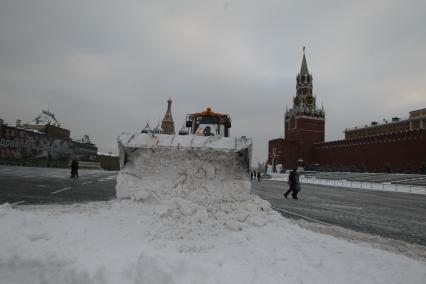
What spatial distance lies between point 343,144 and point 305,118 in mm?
12943

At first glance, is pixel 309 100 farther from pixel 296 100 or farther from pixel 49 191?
pixel 49 191

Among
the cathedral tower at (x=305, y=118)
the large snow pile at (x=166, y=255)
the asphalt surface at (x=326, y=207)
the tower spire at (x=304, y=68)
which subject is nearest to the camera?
the large snow pile at (x=166, y=255)

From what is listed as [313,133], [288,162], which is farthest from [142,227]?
[313,133]

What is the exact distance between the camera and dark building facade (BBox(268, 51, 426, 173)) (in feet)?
195

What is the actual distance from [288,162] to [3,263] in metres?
80.9

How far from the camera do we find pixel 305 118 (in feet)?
279

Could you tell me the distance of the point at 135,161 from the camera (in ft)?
24.3

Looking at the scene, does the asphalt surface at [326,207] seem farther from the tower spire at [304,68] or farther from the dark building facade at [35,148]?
the tower spire at [304,68]

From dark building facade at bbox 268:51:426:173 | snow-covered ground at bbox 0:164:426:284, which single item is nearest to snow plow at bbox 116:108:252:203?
snow-covered ground at bbox 0:164:426:284

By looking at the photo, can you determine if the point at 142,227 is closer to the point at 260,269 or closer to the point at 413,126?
the point at 260,269

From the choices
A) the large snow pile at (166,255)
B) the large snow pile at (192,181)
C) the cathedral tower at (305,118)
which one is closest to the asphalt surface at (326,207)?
the large snow pile at (192,181)

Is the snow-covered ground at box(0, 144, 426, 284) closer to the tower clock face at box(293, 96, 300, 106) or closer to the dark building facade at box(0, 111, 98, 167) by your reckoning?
the dark building facade at box(0, 111, 98, 167)

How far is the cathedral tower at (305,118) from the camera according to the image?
85.0 meters

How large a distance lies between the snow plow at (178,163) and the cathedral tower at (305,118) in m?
79.6
